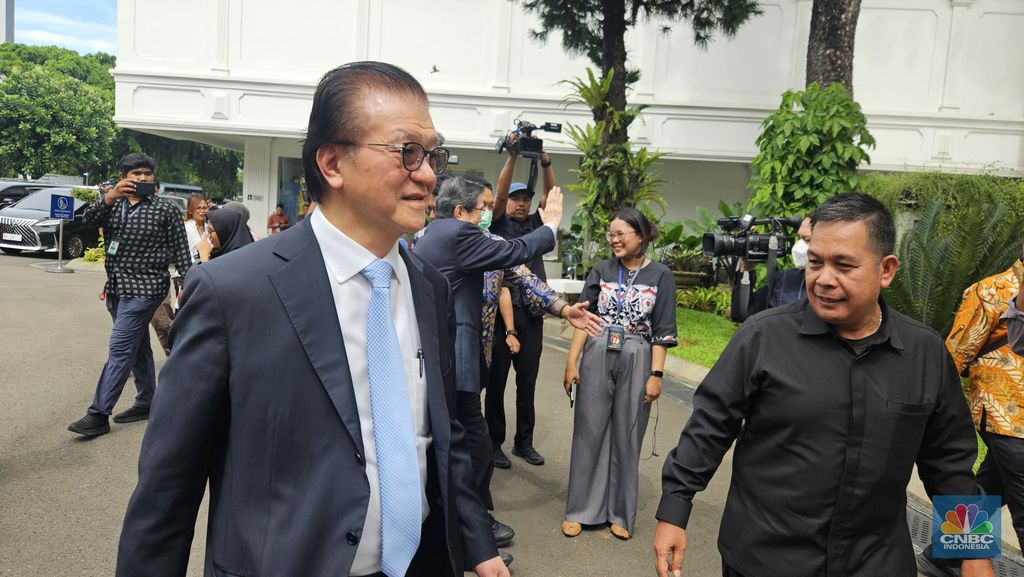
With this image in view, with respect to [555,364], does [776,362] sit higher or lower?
higher

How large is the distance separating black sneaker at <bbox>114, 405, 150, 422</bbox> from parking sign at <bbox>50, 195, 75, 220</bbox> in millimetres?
10791

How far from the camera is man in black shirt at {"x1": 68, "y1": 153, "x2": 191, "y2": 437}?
227 inches

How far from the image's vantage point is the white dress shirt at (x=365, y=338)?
174 cm

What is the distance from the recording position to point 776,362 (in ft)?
8.02

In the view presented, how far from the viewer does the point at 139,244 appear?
5.97m

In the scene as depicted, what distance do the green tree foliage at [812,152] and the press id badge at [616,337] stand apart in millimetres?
6444

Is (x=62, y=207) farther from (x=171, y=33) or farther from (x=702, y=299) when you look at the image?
(x=702, y=299)

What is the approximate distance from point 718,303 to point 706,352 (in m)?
4.17

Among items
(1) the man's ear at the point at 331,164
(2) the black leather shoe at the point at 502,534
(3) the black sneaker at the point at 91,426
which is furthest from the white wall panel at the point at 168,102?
(1) the man's ear at the point at 331,164

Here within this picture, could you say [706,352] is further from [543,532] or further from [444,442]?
[444,442]

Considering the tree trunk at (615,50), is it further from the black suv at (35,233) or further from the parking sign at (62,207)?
the black suv at (35,233)

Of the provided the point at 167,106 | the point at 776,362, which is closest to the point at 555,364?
the point at 776,362

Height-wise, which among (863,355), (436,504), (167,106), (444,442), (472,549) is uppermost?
(167,106)

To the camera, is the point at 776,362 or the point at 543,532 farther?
the point at 543,532
